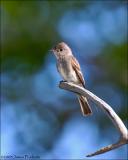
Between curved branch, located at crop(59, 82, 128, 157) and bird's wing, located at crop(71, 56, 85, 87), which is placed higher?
bird's wing, located at crop(71, 56, 85, 87)

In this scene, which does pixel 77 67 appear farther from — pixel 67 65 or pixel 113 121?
pixel 113 121

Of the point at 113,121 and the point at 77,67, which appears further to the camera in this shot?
the point at 77,67

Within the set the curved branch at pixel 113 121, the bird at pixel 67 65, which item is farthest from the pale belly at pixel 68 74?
the curved branch at pixel 113 121

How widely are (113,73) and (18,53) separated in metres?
1.20

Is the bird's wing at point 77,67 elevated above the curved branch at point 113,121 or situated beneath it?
elevated above

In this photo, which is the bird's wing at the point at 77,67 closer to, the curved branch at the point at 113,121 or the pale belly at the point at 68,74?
the pale belly at the point at 68,74

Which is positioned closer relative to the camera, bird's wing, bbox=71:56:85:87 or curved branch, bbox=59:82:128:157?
curved branch, bbox=59:82:128:157

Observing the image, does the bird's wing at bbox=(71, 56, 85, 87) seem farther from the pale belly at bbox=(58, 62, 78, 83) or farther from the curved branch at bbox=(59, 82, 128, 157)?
the curved branch at bbox=(59, 82, 128, 157)

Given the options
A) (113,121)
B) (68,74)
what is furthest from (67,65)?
(113,121)

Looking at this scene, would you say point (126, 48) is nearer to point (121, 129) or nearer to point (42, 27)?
point (42, 27)

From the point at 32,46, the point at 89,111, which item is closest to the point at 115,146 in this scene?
the point at 89,111

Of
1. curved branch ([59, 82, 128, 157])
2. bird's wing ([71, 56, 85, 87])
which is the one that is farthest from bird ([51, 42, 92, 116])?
curved branch ([59, 82, 128, 157])

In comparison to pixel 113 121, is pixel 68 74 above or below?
above

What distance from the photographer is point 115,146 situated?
8.13ft
